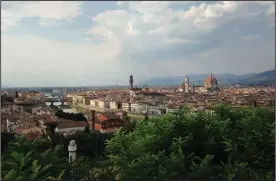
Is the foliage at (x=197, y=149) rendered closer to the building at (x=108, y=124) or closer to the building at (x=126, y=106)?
the building at (x=108, y=124)

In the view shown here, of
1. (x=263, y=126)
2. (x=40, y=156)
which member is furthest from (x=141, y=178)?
(x=263, y=126)

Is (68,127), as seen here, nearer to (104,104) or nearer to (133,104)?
(133,104)

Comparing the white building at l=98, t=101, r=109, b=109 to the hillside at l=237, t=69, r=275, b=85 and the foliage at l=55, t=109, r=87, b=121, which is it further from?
the hillside at l=237, t=69, r=275, b=85

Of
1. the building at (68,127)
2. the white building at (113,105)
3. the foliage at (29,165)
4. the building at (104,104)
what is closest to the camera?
the foliage at (29,165)

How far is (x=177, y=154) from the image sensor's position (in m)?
2.91

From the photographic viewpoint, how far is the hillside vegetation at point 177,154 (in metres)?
2.58

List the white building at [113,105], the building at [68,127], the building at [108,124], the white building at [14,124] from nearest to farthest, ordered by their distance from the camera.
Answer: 1. the building at [68,127]
2. the white building at [14,124]
3. the building at [108,124]
4. the white building at [113,105]

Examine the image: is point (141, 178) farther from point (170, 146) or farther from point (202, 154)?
point (202, 154)

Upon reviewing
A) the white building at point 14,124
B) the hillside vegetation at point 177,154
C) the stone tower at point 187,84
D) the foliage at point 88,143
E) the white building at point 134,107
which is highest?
the stone tower at point 187,84

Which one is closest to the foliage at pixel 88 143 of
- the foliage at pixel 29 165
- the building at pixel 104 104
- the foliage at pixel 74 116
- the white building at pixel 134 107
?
the foliage at pixel 29 165

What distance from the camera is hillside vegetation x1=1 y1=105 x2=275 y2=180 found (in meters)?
2.58

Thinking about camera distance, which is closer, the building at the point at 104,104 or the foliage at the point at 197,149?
the foliage at the point at 197,149

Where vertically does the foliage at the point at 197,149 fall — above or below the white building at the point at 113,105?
above

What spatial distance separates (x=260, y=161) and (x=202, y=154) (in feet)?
1.71
